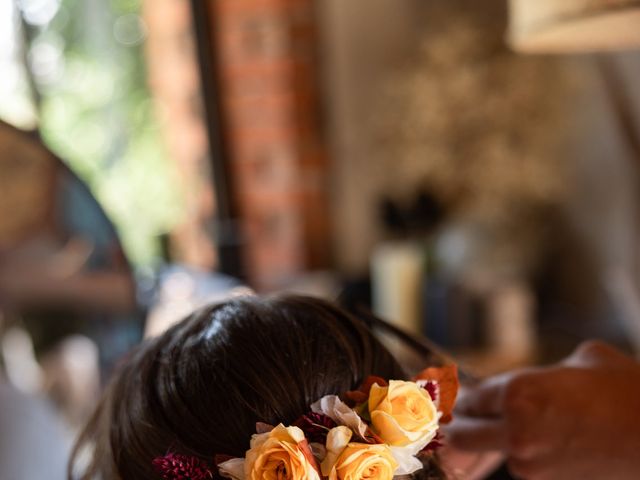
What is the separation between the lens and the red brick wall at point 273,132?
6.57 feet

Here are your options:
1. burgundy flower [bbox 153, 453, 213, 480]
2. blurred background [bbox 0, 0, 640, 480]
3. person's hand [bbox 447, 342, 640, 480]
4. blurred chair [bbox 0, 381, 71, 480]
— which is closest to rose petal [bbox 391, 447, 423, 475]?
burgundy flower [bbox 153, 453, 213, 480]

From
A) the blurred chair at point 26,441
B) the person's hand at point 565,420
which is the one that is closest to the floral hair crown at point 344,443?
the person's hand at point 565,420

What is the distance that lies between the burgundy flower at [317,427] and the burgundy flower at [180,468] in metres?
0.07

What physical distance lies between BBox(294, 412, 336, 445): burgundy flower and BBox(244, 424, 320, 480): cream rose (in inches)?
1.1

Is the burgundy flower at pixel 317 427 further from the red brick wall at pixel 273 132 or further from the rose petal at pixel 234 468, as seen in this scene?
the red brick wall at pixel 273 132

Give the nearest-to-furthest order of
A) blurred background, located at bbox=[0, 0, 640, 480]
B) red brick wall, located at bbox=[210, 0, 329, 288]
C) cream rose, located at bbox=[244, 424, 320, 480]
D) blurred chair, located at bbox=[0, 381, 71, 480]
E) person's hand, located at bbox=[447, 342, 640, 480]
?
cream rose, located at bbox=[244, 424, 320, 480], person's hand, located at bbox=[447, 342, 640, 480], blurred chair, located at bbox=[0, 381, 71, 480], blurred background, located at bbox=[0, 0, 640, 480], red brick wall, located at bbox=[210, 0, 329, 288]

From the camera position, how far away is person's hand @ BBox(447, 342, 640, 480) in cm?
69

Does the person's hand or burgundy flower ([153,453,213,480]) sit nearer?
burgundy flower ([153,453,213,480])

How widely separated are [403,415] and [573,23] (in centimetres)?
33

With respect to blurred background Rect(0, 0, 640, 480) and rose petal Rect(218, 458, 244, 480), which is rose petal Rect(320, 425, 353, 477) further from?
blurred background Rect(0, 0, 640, 480)

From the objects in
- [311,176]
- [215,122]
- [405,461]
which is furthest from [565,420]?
[215,122]

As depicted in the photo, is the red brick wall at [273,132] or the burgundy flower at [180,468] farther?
the red brick wall at [273,132]

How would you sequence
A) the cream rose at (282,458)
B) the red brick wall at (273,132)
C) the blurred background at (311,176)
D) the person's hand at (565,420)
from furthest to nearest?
the red brick wall at (273,132), the blurred background at (311,176), the person's hand at (565,420), the cream rose at (282,458)

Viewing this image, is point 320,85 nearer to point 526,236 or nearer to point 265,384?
point 526,236
